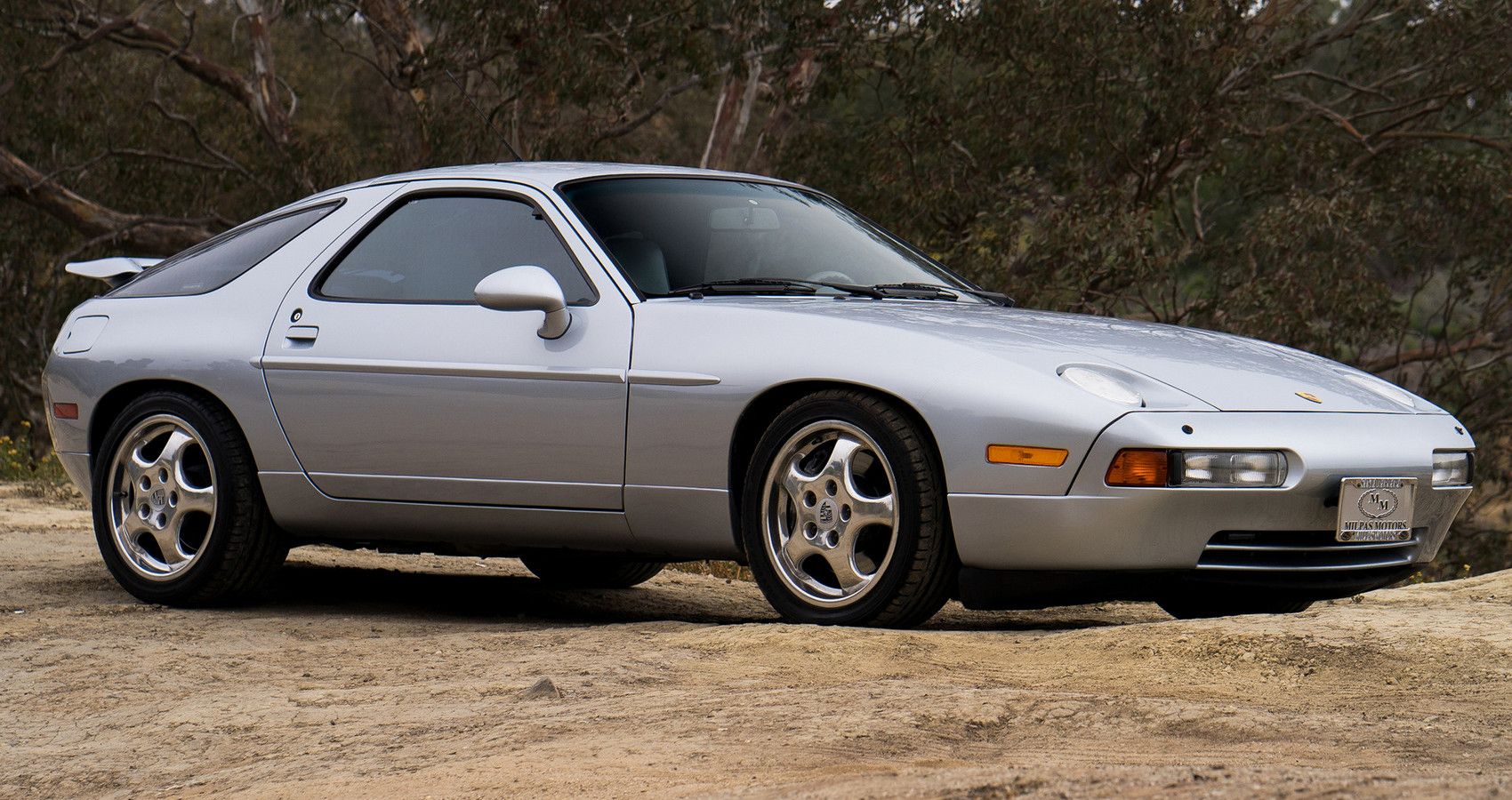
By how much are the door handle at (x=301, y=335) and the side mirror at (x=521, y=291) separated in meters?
0.85

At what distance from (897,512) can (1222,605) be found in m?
1.06

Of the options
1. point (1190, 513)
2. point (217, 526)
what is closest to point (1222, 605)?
point (1190, 513)

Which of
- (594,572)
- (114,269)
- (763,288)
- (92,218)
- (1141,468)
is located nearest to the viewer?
(1141,468)

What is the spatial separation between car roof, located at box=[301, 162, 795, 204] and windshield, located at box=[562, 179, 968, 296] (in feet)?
0.18

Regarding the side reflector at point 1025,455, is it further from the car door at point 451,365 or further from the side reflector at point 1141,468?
the car door at point 451,365

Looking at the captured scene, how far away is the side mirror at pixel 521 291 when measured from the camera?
17.7 feet

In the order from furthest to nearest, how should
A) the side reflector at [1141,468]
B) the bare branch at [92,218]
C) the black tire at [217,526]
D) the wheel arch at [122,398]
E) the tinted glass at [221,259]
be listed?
the bare branch at [92,218]
the tinted glass at [221,259]
the wheel arch at [122,398]
the black tire at [217,526]
the side reflector at [1141,468]

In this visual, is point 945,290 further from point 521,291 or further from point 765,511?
point 521,291

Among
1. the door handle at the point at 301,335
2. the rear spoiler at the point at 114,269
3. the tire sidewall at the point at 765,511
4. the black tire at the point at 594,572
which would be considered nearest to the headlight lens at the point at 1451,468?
the tire sidewall at the point at 765,511

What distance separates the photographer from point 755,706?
399cm

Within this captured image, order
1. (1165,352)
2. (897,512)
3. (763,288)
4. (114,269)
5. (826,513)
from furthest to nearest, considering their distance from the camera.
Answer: (114,269), (763,288), (1165,352), (826,513), (897,512)

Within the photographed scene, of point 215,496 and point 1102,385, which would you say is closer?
point 1102,385

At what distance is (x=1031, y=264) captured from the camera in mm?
15992

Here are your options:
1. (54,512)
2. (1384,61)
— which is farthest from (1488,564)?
(54,512)
